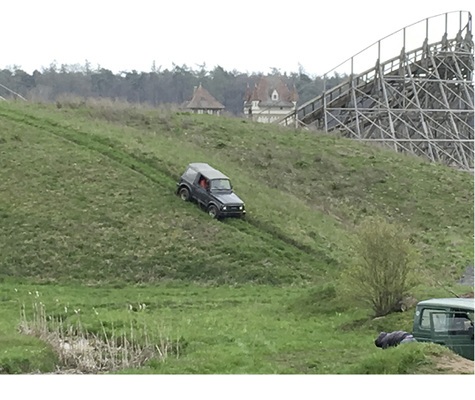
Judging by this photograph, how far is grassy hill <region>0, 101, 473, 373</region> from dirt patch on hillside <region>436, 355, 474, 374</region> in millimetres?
1443

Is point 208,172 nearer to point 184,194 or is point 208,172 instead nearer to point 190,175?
point 190,175

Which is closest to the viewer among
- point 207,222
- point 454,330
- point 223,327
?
point 454,330

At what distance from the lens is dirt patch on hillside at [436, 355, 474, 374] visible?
13695 mm

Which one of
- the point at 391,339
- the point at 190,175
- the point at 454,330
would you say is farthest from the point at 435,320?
the point at 190,175

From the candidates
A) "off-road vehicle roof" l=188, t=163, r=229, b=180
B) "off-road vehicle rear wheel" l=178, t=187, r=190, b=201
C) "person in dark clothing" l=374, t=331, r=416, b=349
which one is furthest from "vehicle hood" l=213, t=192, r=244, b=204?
"person in dark clothing" l=374, t=331, r=416, b=349

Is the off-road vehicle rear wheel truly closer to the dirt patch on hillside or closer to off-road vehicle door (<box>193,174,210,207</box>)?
off-road vehicle door (<box>193,174,210,207</box>)

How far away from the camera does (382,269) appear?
19.3 m

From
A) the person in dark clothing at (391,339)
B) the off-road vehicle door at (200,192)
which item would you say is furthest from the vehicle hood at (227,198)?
the person in dark clothing at (391,339)

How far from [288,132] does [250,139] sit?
4292 millimetres

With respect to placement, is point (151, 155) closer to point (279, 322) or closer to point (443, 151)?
point (279, 322)

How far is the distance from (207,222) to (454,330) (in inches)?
668

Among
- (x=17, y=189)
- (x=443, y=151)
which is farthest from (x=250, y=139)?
(x=17, y=189)

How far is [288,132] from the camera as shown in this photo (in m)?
50.4

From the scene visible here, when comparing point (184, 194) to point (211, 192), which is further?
point (184, 194)
